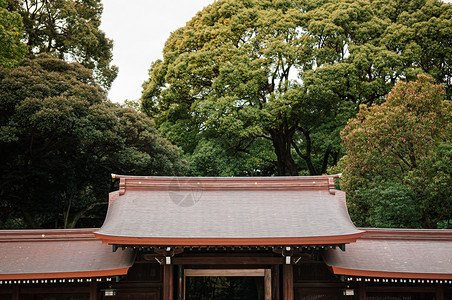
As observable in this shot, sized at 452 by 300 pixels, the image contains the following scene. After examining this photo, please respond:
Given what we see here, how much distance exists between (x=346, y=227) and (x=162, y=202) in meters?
4.47

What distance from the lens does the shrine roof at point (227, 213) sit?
7.54 m

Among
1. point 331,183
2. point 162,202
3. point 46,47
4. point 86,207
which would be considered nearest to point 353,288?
point 331,183

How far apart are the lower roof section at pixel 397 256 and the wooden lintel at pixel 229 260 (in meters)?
1.32

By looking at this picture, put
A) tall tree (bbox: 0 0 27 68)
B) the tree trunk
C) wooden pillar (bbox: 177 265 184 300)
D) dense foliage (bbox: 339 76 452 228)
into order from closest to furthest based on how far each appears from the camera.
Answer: wooden pillar (bbox: 177 265 184 300), dense foliage (bbox: 339 76 452 228), tall tree (bbox: 0 0 27 68), the tree trunk

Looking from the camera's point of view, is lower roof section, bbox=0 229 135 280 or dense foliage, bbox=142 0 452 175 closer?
lower roof section, bbox=0 229 135 280

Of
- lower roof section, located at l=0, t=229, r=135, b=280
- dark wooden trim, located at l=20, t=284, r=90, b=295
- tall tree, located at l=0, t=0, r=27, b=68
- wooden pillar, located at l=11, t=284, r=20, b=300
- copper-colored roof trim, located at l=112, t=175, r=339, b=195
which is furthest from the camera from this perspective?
tall tree, located at l=0, t=0, r=27, b=68

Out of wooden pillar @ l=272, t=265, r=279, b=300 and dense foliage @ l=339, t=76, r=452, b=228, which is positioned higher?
dense foliage @ l=339, t=76, r=452, b=228

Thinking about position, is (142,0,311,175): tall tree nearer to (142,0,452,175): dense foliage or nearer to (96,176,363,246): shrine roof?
(142,0,452,175): dense foliage

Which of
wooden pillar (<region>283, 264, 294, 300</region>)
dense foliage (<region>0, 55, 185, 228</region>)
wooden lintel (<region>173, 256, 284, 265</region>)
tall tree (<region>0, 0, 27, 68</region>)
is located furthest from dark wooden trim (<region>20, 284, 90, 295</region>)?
tall tree (<region>0, 0, 27, 68</region>)

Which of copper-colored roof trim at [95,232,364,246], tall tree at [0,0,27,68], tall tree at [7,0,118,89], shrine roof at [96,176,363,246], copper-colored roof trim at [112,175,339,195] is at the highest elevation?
tall tree at [7,0,118,89]

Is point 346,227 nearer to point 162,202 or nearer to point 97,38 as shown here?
point 162,202

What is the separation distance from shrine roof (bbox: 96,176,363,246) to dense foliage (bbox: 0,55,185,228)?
7.20m

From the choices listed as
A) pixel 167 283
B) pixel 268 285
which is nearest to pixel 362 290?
pixel 268 285

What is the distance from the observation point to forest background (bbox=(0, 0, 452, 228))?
13.8 meters
